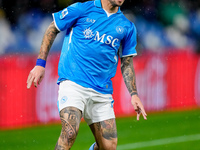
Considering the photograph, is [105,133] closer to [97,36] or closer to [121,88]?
[97,36]

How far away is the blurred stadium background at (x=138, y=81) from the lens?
9.97 m

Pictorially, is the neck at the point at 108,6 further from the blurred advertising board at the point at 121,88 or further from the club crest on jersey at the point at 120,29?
the blurred advertising board at the point at 121,88

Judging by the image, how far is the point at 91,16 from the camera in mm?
5395

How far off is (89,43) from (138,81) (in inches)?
303

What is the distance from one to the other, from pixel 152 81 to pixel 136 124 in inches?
87.9

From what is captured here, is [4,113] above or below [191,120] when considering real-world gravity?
above

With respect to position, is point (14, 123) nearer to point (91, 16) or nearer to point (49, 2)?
point (49, 2)

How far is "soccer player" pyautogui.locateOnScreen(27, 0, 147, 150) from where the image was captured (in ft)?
17.3

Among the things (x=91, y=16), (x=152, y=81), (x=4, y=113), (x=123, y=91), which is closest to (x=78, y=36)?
(x=91, y=16)

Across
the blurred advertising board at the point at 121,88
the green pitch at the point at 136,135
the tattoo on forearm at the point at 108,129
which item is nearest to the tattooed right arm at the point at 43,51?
the tattoo on forearm at the point at 108,129

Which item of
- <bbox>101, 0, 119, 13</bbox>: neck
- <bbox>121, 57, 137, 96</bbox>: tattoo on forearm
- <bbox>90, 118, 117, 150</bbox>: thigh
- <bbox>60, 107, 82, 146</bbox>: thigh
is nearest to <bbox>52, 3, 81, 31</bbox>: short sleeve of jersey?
<bbox>101, 0, 119, 13</bbox>: neck

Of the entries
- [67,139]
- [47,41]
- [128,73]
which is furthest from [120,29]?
[67,139]

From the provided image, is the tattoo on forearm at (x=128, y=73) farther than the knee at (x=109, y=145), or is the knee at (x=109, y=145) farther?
the tattoo on forearm at (x=128, y=73)

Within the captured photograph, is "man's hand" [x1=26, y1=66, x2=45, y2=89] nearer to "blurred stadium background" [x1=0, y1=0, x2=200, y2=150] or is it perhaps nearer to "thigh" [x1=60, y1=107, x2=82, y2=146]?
"thigh" [x1=60, y1=107, x2=82, y2=146]
